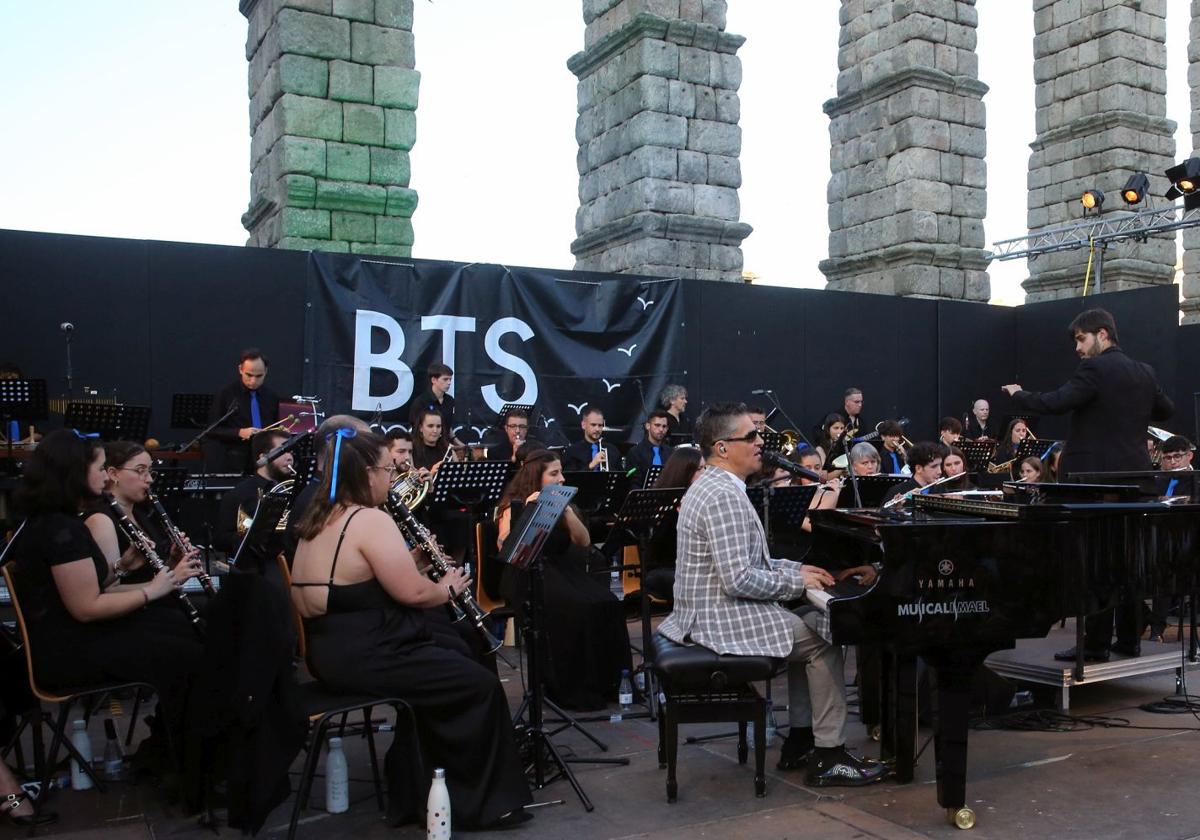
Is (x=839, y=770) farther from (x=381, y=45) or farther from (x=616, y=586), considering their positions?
(x=381, y=45)

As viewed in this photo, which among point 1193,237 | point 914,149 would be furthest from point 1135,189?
point 1193,237

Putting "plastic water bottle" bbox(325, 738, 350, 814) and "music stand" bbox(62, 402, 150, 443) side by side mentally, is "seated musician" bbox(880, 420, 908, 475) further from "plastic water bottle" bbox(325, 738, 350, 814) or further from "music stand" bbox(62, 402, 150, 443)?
"plastic water bottle" bbox(325, 738, 350, 814)

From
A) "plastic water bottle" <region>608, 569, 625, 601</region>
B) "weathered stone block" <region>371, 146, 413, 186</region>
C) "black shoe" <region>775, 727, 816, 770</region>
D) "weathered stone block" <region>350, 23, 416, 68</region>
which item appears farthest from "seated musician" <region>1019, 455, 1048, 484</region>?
"weathered stone block" <region>350, 23, 416, 68</region>

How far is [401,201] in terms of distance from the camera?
11.0 meters

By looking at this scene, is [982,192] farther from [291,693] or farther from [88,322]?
[291,693]

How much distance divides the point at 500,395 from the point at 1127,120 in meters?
12.2

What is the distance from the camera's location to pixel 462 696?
4387mm

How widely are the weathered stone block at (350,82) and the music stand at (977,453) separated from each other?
21.2 feet

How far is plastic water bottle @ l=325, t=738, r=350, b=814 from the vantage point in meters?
4.68

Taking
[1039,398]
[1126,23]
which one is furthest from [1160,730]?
[1126,23]

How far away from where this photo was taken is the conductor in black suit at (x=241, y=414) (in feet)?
29.5

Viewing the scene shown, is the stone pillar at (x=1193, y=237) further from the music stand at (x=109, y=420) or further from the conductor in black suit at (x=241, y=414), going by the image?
the music stand at (x=109, y=420)

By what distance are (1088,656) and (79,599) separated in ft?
16.7

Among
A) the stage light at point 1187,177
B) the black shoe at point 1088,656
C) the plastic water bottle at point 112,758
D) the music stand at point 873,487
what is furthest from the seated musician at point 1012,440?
the plastic water bottle at point 112,758
